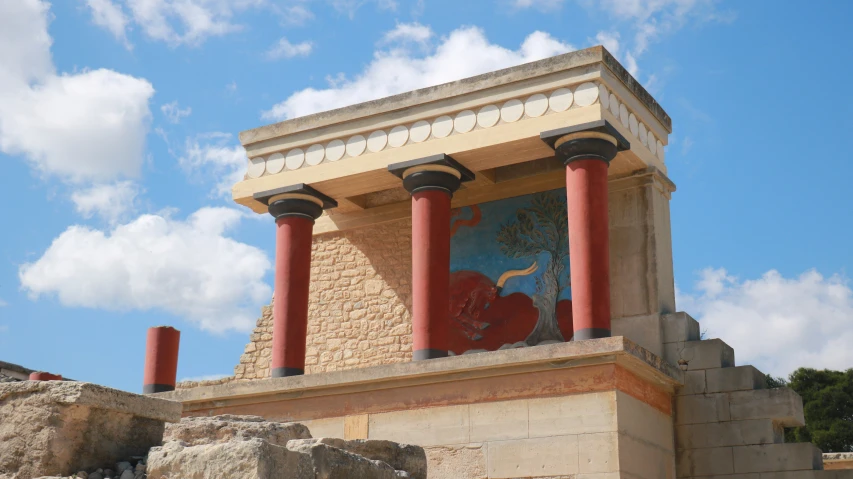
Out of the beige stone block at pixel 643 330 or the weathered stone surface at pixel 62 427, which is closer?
the weathered stone surface at pixel 62 427

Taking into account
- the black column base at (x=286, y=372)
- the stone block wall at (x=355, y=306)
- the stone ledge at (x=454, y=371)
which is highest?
the stone block wall at (x=355, y=306)

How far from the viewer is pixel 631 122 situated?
41.2 feet

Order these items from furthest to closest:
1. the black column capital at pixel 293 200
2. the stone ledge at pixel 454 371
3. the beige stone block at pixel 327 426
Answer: the black column capital at pixel 293 200, the beige stone block at pixel 327 426, the stone ledge at pixel 454 371

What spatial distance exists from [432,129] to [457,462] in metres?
4.40

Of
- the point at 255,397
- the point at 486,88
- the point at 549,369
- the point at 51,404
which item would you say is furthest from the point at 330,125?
the point at 51,404

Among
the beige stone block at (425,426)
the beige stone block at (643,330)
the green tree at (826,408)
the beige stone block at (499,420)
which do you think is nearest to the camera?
the beige stone block at (499,420)

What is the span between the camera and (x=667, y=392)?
1132 centimetres

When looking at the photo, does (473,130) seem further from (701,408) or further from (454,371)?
(701,408)

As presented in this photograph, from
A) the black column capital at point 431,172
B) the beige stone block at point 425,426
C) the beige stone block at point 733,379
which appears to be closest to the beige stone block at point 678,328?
the beige stone block at point 733,379

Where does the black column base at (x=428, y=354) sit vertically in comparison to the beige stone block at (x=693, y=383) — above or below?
above

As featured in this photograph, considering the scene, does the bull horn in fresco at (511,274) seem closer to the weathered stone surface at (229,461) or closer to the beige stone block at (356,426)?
the beige stone block at (356,426)

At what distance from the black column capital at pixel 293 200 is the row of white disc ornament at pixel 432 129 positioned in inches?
13.8

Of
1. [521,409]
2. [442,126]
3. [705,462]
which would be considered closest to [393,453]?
[521,409]

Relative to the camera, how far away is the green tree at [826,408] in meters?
30.9
